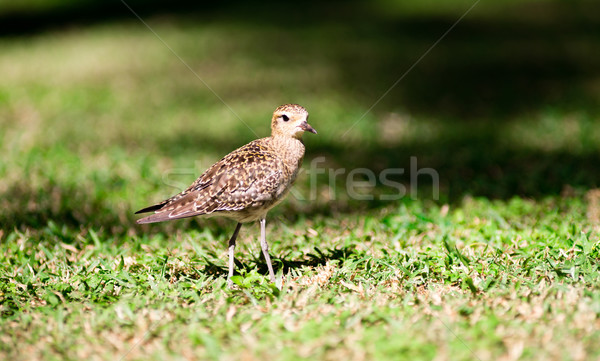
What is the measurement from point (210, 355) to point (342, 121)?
6436 millimetres

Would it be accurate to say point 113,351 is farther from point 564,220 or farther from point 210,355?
point 564,220

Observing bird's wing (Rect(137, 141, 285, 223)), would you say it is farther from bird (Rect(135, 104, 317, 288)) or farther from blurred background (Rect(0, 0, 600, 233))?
blurred background (Rect(0, 0, 600, 233))

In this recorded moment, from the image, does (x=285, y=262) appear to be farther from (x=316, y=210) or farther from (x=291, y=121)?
(x=316, y=210)

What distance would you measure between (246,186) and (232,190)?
0.12 metres

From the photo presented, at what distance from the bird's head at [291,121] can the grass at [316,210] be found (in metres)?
1.01

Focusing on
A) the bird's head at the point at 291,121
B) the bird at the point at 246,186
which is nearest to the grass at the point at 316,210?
the bird at the point at 246,186

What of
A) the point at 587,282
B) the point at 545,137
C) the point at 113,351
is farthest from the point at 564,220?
the point at 113,351

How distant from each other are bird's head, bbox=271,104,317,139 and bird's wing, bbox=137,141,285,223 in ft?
0.97

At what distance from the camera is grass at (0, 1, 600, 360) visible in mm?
4020

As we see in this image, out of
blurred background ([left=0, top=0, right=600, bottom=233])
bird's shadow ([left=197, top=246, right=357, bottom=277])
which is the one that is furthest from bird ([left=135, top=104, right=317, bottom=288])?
blurred background ([left=0, top=0, right=600, bottom=233])

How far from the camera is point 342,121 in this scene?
978cm

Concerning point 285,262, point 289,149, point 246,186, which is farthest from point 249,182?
point 285,262

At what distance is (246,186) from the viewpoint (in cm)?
491

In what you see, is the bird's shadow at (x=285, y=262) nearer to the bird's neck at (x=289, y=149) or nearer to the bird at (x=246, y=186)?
the bird at (x=246, y=186)
